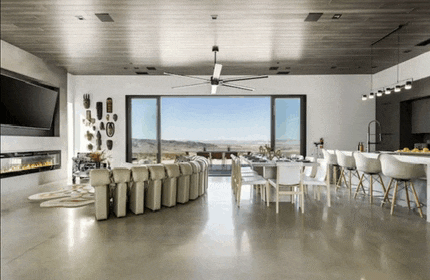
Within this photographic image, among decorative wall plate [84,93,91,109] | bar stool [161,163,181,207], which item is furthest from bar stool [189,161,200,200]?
decorative wall plate [84,93,91,109]

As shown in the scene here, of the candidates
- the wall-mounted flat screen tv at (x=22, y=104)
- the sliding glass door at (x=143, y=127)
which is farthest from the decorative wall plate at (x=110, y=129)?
the wall-mounted flat screen tv at (x=22, y=104)

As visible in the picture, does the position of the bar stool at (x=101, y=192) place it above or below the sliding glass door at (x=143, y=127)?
below

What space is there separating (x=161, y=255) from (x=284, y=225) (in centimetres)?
172

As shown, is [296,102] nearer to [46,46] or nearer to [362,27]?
[362,27]

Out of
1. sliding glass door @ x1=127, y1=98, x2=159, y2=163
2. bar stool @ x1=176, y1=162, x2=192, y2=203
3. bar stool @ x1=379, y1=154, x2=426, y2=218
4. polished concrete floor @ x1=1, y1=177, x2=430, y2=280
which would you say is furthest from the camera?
sliding glass door @ x1=127, y1=98, x2=159, y2=163

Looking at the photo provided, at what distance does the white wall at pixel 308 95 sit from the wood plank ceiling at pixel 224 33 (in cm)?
87

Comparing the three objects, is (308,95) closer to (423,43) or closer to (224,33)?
(423,43)

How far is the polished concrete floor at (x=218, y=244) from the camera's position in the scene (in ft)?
8.25

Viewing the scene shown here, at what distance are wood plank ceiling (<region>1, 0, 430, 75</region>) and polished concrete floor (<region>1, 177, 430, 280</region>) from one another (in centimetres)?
197

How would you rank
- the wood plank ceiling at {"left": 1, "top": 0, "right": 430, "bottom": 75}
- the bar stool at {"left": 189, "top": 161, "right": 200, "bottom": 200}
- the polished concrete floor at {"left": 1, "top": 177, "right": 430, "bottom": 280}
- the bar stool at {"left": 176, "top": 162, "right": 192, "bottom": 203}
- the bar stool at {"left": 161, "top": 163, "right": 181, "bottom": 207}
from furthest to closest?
the bar stool at {"left": 189, "top": 161, "right": 200, "bottom": 200}, the bar stool at {"left": 176, "top": 162, "right": 192, "bottom": 203}, the bar stool at {"left": 161, "top": 163, "right": 181, "bottom": 207}, the wood plank ceiling at {"left": 1, "top": 0, "right": 430, "bottom": 75}, the polished concrete floor at {"left": 1, "top": 177, "right": 430, "bottom": 280}

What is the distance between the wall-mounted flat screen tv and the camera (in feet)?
3.92

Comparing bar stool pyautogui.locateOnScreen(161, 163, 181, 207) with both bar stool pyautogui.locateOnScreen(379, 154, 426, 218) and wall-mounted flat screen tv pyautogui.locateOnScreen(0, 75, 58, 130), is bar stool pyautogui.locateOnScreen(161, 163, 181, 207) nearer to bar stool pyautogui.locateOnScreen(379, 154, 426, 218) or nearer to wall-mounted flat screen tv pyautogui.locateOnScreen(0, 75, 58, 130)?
bar stool pyautogui.locateOnScreen(379, 154, 426, 218)

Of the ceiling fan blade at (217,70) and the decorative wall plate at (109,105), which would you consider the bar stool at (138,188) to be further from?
the decorative wall plate at (109,105)

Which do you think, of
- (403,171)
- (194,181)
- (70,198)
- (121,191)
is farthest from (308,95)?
(70,198)
